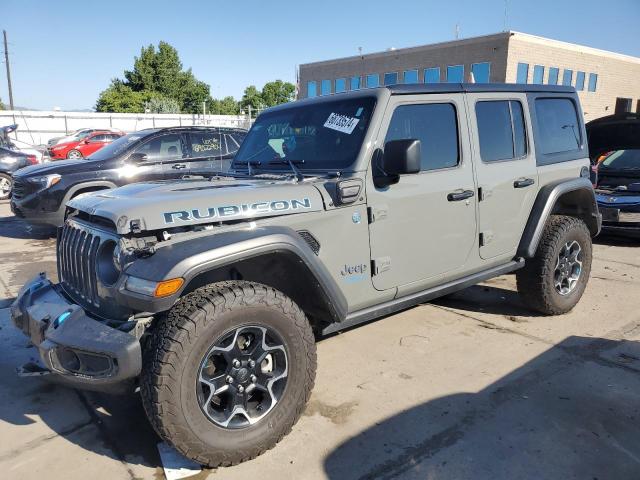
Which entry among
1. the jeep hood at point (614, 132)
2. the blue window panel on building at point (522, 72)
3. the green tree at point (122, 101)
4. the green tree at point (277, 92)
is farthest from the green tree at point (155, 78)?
the jeep hood at point (614, 132)

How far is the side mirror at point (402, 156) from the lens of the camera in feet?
9.48

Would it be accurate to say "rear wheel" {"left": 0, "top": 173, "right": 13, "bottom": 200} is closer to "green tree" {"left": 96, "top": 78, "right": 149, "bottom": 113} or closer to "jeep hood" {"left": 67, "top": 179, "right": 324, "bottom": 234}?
"jeep hood" {"left": 67, "top": 179, "right": 324, "bottom": 234}

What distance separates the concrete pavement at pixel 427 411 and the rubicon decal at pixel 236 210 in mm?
1275

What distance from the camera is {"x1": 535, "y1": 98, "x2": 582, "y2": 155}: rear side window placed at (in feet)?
14.2

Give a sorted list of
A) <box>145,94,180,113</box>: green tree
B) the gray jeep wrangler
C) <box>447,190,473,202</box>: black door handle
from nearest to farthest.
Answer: the gray jeep wrangler < <box>447,190,473,202</box>: black door handle < <box>145,94,180,113</box>: green tree

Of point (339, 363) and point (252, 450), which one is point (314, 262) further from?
point (339, 363)

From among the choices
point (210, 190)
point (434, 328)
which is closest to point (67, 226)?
point (210, 190)

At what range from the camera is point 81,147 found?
21.9 m

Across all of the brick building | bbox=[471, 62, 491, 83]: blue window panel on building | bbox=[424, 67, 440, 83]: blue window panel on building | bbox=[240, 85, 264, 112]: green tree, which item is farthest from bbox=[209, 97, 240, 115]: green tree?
bbox=[471, 62, 491, 83]: blue window panel on building

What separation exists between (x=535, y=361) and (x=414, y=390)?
1062 mm

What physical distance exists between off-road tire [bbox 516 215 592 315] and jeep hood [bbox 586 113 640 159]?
8.36ft

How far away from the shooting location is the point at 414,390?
10.7 ft

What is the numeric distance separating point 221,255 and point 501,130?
8.69 feet

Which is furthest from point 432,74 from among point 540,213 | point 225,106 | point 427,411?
point 225,106
